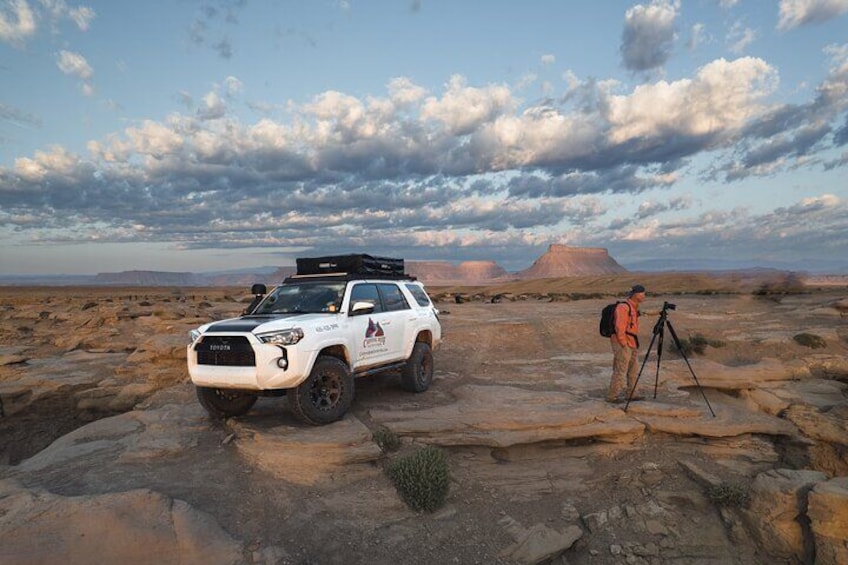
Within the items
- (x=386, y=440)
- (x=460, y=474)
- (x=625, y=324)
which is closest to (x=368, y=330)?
(x=386, y=440)

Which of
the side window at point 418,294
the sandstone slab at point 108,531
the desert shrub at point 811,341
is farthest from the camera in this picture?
the desert shrub at point 811,341

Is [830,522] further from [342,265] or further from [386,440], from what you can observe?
[342,265]

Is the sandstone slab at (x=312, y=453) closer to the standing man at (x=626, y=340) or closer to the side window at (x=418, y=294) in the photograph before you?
the side window at (x=418, y=294)

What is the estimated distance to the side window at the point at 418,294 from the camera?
10.9 meters

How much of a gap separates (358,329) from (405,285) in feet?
7.34

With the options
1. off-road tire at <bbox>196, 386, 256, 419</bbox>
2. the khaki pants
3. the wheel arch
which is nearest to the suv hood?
the wheel arch

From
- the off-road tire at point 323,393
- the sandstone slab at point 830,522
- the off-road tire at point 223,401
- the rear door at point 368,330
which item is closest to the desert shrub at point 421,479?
the off-road tire at point 323,393

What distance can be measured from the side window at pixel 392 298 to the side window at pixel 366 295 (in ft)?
0.72

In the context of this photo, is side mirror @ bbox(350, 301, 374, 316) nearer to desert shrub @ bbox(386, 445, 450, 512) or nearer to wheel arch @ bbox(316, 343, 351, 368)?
wheel arch @ bbox(316, 343, 351, 368)

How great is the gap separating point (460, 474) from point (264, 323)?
3.62m

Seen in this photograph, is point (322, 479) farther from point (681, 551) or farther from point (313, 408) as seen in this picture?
point (681, 551)

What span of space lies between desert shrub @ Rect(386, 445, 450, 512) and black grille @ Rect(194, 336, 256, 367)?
8.16 feet

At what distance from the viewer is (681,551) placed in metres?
6.98

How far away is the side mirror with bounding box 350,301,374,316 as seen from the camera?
27.1ft
